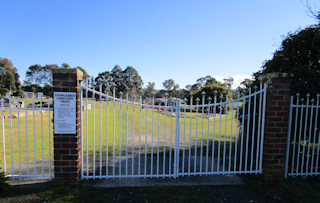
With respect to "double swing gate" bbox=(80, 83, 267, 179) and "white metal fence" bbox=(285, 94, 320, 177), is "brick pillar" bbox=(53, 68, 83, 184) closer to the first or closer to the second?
"double swing gate" bbox=(80, 83, 267, 179)

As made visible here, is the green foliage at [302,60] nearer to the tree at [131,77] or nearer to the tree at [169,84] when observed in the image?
the tree at [131,77]

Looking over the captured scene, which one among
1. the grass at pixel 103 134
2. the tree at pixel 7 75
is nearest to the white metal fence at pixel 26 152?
the grass at pixel 103 134

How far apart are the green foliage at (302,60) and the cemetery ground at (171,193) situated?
197 cm

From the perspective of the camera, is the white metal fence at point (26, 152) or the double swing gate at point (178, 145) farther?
the double swing gate at point (178, 145)

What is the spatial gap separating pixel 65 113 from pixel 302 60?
16.5 ft

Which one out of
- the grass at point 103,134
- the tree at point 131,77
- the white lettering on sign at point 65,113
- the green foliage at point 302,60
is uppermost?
the tree at point 131,77

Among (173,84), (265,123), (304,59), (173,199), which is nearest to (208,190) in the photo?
(173,199)

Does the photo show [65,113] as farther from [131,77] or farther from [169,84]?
[169,84]

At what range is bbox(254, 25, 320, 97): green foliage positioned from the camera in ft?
12.8

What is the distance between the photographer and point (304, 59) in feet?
13.7

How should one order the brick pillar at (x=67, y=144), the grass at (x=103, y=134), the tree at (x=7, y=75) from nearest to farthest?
the brick pillar at (x=67, y=144) < the grass at (x=103, y=134) < the tree at (x=7, y=75)

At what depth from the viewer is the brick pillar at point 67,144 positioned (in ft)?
10.4

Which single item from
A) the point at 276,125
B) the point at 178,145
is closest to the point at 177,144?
the point at 178,145

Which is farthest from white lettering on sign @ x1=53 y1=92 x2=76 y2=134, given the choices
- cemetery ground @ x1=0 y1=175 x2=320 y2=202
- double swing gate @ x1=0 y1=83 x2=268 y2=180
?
cemetery ground @ x1=0 y1=175 x2=320 y2=202
